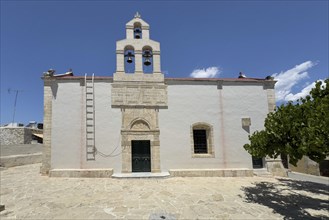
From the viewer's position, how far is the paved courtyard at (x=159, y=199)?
22.5ft

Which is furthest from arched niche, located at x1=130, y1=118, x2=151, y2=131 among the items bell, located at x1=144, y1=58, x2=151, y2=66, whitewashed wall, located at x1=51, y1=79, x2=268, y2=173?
bell, located at x1=144, y1=58, x2=151, y2=66

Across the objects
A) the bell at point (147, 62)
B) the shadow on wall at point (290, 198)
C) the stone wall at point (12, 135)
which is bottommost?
the shadow on wall at point (290, 198)

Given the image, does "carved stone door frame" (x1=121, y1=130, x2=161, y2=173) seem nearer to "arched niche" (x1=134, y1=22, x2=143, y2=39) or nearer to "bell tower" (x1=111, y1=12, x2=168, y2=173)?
"bell tower" (x1=111, y1=12, x2=168, y2=173)

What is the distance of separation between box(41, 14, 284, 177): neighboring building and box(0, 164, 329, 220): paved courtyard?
4.01 ft

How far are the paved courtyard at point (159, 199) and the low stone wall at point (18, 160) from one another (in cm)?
413

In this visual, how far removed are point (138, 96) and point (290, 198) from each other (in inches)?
356

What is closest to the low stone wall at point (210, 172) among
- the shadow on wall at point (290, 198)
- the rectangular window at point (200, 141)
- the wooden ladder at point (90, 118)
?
the rectangular window at point (200, 141)

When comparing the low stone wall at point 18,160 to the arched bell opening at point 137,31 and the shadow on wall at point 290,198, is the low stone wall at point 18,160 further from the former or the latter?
the shadow on wall at point 290,198

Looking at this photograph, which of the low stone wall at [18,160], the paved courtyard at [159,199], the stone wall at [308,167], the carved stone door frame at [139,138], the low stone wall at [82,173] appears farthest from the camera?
the stone wall at [308,167]

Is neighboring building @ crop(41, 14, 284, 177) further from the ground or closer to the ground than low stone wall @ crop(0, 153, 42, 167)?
further from the ground

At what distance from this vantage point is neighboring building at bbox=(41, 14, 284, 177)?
12.5 meters

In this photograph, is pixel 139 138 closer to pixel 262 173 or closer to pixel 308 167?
pixel 262 173

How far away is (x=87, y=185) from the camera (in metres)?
10.3

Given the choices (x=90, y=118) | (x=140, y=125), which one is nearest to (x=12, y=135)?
(x=90, y=118)
